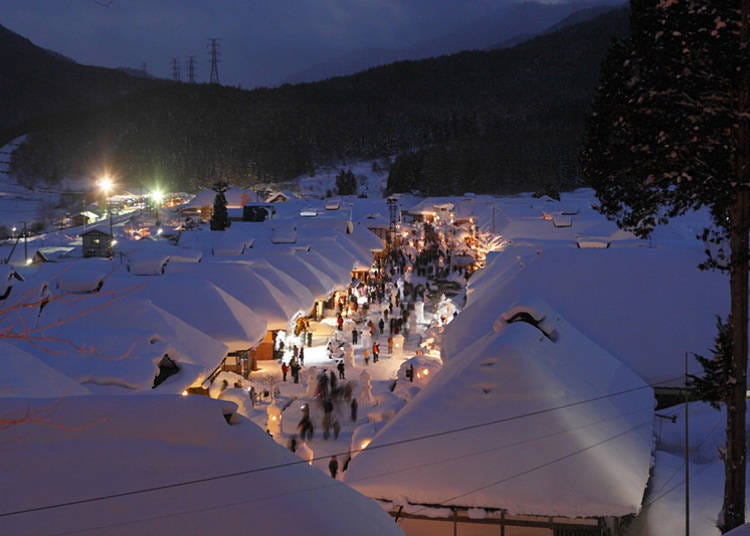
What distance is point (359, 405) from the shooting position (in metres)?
12.7

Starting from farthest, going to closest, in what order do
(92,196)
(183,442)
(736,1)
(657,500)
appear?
1. (92,196)
2. (657,500)
3. (736,1)
4. (183,442)

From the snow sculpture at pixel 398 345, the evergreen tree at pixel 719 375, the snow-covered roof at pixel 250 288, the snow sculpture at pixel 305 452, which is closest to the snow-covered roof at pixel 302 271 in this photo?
the snow-covered roof at pixel 250 288

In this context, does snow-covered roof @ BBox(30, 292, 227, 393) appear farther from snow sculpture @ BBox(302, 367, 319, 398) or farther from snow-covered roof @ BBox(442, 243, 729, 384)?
snow-covered roof @ BBox(442, 243, 729, 384)

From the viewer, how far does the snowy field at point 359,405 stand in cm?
348

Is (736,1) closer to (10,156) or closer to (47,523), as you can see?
(47,523)

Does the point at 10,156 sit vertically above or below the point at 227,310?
above

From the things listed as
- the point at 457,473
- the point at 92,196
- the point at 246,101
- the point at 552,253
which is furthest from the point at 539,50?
the point at 457,473

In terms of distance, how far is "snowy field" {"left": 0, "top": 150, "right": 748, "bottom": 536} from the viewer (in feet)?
11.4

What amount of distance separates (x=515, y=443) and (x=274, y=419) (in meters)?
6.40

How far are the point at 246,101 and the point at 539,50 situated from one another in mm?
65825

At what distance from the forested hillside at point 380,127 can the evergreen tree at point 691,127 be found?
222ft

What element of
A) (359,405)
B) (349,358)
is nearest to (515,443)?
(359,405)

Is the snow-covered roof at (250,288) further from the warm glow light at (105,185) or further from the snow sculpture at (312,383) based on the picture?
the warm glow light at (105,185)

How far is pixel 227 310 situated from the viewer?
14625 mm
